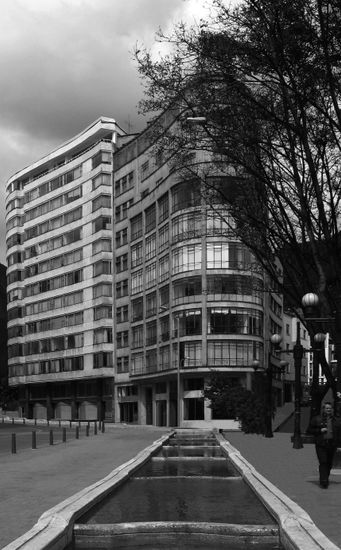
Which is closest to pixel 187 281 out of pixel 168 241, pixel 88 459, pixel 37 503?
pixel 168 241

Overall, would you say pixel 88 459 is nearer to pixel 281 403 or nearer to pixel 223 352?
pixel 223 352

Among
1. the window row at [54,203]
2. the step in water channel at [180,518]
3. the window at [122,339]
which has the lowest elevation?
the step in water channel at [180,518]

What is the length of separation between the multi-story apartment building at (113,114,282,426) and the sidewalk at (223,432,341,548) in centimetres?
3541

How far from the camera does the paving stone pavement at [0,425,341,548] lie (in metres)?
9.35

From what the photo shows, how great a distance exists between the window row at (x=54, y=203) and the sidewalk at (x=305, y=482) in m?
73.4

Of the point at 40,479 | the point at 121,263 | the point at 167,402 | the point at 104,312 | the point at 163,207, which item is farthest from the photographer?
the point at 104,312

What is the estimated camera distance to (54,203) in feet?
325

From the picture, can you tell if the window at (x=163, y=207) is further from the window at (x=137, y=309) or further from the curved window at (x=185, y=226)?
the window at (x=137, y=309)

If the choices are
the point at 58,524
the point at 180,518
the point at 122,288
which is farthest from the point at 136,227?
the point at 58,524

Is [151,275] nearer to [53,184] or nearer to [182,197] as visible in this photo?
[182,197]

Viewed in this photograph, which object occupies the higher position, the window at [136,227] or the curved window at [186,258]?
the window at [136,227]

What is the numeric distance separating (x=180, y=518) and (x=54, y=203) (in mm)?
91713

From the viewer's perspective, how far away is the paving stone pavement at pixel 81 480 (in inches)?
368

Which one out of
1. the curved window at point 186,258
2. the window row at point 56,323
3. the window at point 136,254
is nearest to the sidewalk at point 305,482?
the curved window at point 186,258
